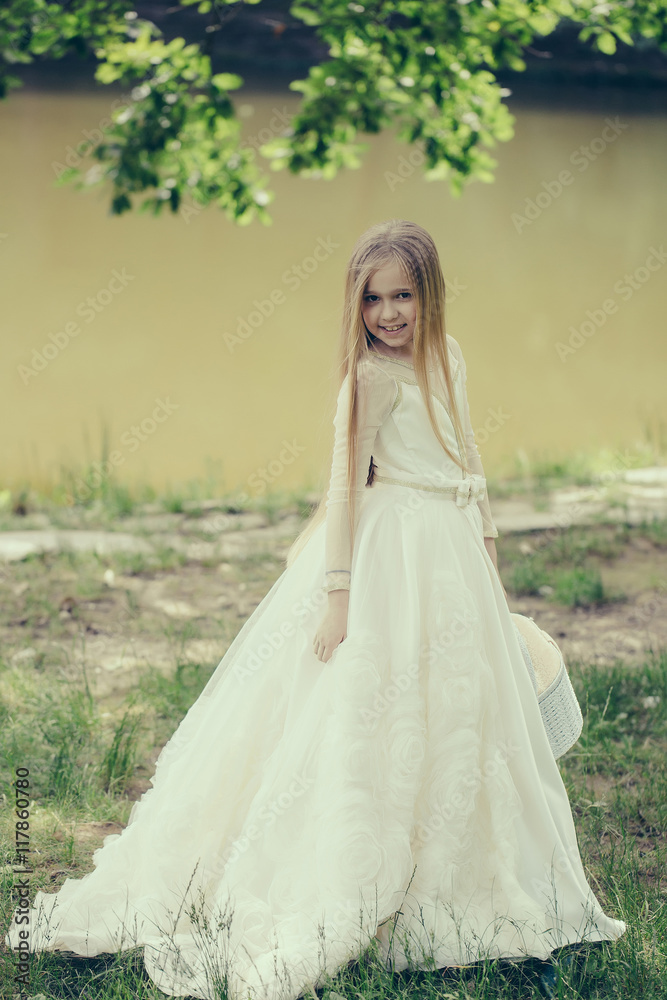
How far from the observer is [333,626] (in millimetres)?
1637

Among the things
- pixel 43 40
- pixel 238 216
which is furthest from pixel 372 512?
pixel 43 40

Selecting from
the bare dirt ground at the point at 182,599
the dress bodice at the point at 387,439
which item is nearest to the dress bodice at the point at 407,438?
the dress bodice at the point at 387,439

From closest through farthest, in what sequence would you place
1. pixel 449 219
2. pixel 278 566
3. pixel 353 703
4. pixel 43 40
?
1. pixel 353 703
2. pixel 43 40
3. pixel 278 566
4. pixel 449 219

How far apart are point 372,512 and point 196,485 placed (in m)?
3.61

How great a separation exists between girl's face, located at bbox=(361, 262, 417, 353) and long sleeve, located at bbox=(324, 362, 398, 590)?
0.27 ft

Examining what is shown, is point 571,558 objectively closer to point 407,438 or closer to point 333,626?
point 407,438

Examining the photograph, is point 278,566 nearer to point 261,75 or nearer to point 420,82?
point 420,82

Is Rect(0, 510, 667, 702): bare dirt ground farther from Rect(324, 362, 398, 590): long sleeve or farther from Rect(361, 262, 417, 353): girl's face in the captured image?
Rect(361, 262, 417, 353): girl's face

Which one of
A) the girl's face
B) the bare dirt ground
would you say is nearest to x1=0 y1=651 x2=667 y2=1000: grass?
the bare dirt ground

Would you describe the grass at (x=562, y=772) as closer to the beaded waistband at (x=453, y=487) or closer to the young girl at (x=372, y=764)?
the young girl at (x=372, y=764)

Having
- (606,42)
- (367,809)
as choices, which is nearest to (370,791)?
(367,809)

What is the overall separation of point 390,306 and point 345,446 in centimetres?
28

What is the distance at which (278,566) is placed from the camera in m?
3.96

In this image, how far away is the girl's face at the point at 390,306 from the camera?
67.0 inches
